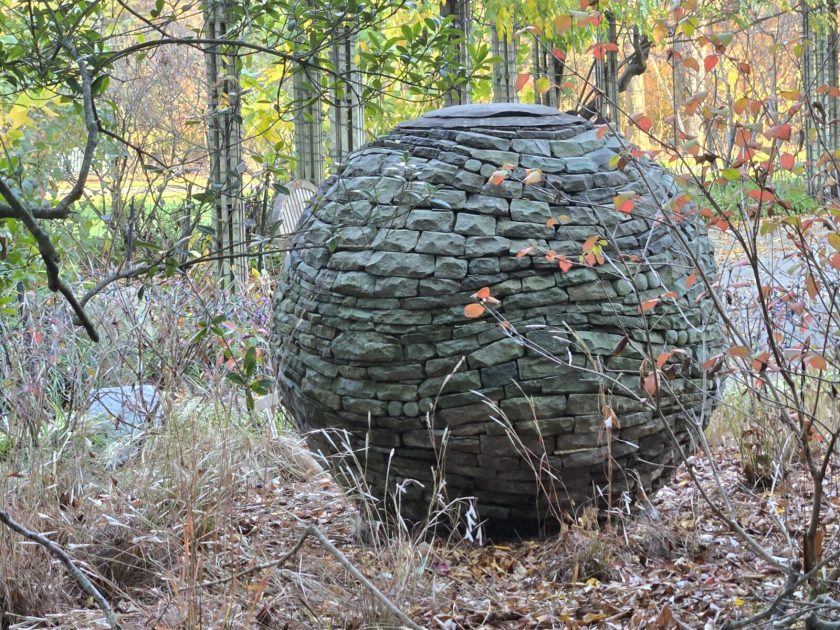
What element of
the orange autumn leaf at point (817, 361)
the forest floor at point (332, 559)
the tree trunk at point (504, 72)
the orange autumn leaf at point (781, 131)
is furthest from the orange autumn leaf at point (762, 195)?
the tree trunk at point (504, 72)

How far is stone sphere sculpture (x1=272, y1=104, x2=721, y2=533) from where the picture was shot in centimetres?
313

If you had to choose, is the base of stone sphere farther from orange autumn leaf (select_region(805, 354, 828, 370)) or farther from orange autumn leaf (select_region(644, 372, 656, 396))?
orange autumn leaf (select_region(805, 354, 828, 370))

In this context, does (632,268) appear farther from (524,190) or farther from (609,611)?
(609,611)

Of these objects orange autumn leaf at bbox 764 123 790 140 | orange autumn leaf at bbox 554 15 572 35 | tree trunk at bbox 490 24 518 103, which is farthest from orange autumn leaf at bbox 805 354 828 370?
tree trunk at bbox 490 24 518 103

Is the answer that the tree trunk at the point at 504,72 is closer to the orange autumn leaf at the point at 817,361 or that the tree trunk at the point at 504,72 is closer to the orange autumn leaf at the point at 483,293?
the orange autumn leaf at the point at 483,293

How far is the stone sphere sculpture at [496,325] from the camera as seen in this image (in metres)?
3.13

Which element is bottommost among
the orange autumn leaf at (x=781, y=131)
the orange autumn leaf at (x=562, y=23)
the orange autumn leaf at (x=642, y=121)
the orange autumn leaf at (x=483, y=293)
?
the orange autumn leaf at (x=483, y=293)

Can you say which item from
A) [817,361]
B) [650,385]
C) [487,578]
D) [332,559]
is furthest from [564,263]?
[332,559]

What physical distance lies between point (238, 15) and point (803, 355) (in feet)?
5.99

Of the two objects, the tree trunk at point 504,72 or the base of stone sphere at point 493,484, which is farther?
the tree trunk at point 504,72

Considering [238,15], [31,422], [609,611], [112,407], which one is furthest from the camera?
[112,407]

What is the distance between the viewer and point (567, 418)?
125 inches

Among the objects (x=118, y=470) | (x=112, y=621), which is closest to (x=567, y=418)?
(x=112, y=621)

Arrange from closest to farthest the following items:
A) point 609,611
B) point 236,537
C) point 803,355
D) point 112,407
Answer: point 803,355, point 609,611, point 236,537, point 112,407
